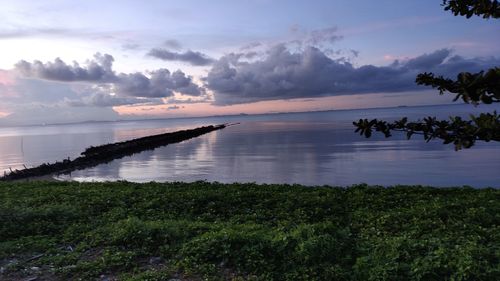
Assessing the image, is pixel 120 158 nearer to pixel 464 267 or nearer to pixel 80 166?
pixel 80 166

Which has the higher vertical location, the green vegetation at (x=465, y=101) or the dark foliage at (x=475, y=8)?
the dark foliage at (x=475, y=8)

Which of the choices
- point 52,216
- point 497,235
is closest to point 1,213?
point 52,216

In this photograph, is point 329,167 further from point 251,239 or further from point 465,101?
point 465,101

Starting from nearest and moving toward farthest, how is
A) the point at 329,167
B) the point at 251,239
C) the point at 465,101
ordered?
the point at 465,101 → the point at 251,239 → the point at 329,167

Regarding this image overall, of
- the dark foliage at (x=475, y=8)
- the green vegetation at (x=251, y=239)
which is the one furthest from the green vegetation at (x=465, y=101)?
the green vegetation at (x=251, y=239)

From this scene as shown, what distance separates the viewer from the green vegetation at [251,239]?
639cm

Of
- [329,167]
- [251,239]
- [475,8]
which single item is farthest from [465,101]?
[329,167]

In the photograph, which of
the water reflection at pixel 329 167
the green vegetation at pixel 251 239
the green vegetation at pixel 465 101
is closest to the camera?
the green vegetation at pixel 465 101

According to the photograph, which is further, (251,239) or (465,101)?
(251,239)

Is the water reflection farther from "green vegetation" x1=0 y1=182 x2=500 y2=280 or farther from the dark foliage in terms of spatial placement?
the dark foliage

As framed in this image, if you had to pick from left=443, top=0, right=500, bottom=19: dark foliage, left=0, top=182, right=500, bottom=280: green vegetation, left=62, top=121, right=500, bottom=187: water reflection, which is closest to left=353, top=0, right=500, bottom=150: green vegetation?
left=443, top=0, right=500, bottom=19: dark foliage

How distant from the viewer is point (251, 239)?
7371mm

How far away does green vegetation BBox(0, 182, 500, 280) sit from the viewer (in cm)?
639

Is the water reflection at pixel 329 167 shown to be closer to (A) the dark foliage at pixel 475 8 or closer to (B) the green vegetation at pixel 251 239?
(B) the green vegetation at pixel 251 239
